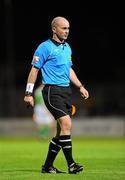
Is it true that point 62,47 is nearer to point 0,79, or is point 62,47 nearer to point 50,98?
point 50,98

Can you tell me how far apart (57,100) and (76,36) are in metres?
36.2

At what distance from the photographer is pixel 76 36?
49.0 m

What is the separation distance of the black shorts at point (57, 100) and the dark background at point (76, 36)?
28.0 meters

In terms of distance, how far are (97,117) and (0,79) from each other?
1033 cm

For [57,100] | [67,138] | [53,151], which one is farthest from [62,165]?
[57,100]

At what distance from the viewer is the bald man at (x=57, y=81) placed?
12.8 metres

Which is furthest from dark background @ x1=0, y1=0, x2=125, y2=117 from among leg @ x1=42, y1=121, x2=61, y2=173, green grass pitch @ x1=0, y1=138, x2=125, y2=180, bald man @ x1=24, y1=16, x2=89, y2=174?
bald man @ x1=24, y1=16, x2=89, y2=174

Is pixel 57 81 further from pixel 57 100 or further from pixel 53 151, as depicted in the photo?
pixel 53 151

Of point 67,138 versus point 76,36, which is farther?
point 76,36

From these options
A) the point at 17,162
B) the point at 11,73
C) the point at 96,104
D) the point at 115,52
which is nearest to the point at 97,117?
the point at 96,104

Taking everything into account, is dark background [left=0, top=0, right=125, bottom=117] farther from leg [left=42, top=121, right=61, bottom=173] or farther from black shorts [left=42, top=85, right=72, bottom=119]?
black shorts [left=42, top=85, right=72, bottom=119]

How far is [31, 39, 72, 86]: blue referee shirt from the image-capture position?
12.9m

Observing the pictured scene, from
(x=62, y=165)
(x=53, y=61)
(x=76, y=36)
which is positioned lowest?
(x=62, y=165)

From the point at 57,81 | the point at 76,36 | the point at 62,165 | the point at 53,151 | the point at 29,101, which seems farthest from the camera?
the point at 76,36
